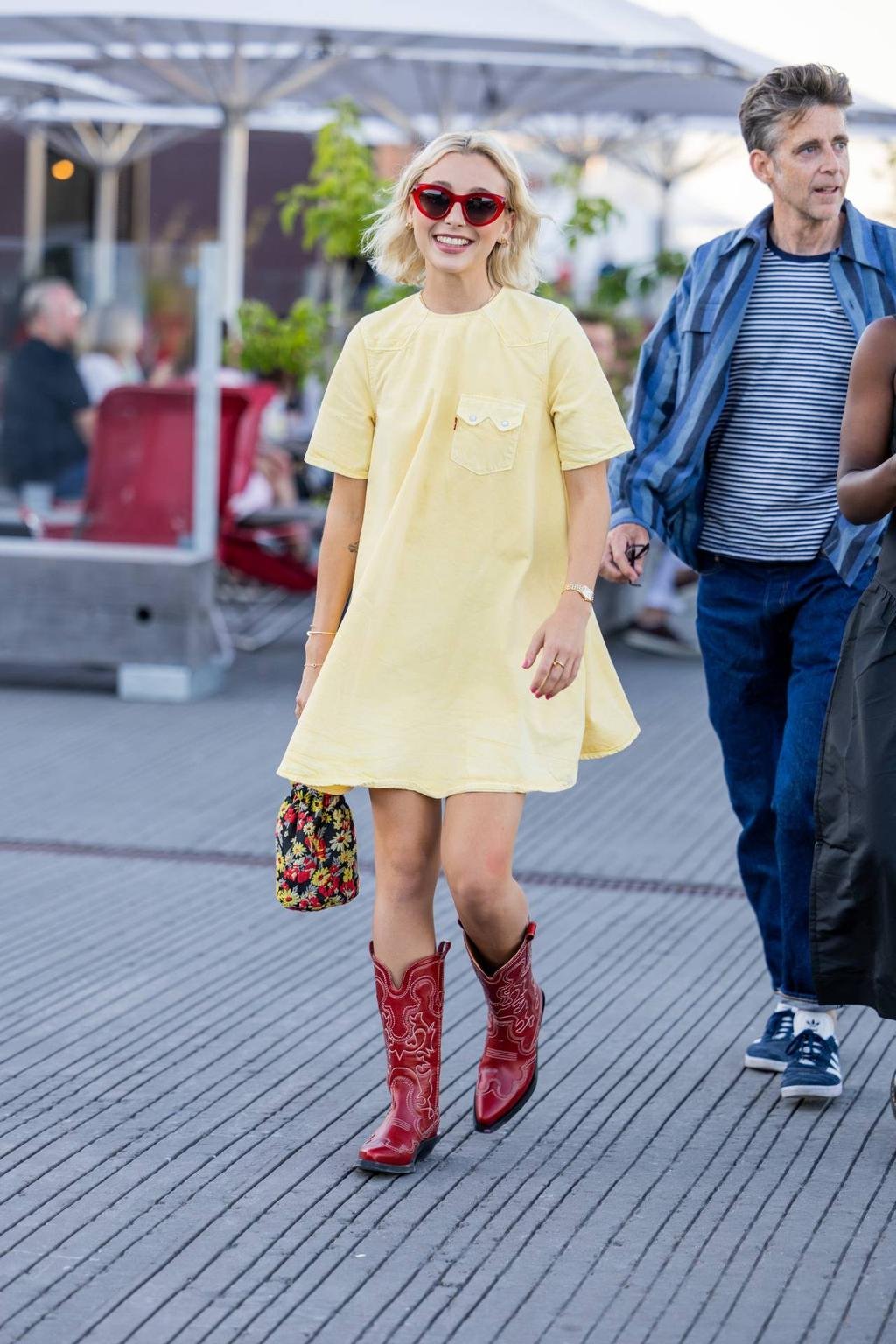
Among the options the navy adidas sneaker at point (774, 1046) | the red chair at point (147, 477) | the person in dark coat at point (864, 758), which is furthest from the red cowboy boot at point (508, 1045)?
the red chair at point (147, 477)

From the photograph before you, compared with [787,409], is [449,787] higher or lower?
lower

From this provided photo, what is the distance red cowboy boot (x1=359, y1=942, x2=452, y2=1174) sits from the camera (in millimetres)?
3469

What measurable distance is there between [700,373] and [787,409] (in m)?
0.18

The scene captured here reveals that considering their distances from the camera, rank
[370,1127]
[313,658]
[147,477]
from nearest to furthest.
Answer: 1. [313,658]
2. [370,1127]
3. [147,477]

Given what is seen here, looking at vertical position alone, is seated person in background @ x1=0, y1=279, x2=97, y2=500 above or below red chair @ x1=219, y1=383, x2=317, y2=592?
above

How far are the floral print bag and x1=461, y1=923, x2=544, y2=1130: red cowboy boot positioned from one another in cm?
26

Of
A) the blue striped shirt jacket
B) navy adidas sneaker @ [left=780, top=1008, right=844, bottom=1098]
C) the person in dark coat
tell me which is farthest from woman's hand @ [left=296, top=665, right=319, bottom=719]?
navy adidas sneaker @ [left=780, top=1008, right=844, bottom=1098]

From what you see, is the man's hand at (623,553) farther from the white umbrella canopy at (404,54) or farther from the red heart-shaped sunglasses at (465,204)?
the white umbrella canopy at (404,54)

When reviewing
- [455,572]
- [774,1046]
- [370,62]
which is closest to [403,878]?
[455,572]

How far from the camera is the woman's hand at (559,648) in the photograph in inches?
131

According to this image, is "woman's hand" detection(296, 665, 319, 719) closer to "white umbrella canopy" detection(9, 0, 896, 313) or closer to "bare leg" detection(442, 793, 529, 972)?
"bare leg" detection(442, 793, 529, 972)

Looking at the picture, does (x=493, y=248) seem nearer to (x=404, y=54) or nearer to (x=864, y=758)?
(x=864, y=758)

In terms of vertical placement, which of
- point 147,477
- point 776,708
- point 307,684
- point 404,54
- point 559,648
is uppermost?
point 404,54

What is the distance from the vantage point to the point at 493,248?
136 inches
